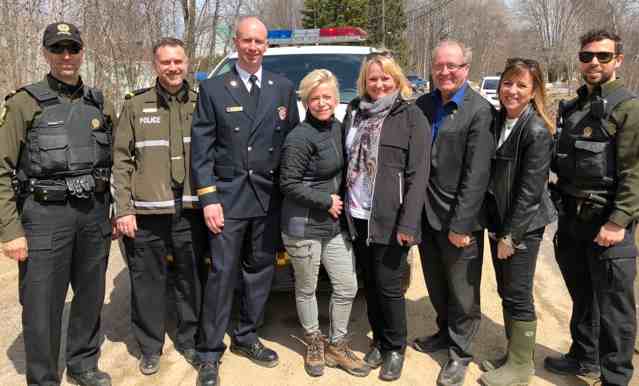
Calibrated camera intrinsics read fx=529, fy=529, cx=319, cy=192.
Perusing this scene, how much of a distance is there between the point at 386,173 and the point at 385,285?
2.26 ft

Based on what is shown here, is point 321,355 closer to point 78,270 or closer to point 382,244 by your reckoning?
point 382,244

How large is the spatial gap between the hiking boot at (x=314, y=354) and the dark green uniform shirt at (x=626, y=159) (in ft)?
6.05

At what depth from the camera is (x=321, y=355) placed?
3.38 meters

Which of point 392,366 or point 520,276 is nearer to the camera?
point 520,276

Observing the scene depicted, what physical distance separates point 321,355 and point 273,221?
0.91m

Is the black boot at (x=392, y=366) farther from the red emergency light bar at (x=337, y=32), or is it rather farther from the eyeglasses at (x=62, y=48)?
the red emergency light bar at (x=337, y=32)

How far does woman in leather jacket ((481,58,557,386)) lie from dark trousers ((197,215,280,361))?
138 cm

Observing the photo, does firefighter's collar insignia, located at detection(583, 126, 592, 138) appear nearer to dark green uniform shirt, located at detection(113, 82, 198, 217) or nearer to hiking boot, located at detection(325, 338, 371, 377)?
hiking boot, located at detection(325, 338, 371, 377)

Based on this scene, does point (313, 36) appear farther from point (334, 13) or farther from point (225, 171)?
point (334, 13)

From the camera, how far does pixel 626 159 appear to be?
2812 millimetres

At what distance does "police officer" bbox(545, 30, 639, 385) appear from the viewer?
2822mm

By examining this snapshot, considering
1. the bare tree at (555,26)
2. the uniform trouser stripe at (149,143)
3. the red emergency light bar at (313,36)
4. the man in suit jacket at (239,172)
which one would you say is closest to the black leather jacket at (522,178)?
the man in suit jacket at (239,172)

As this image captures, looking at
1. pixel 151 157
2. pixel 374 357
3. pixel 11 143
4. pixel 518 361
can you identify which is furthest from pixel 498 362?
pixel 11 143

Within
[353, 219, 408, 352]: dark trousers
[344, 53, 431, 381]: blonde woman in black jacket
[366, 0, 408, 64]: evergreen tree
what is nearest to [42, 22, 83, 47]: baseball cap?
[344, 53, 431, 381]: blonde woman in black jacket
